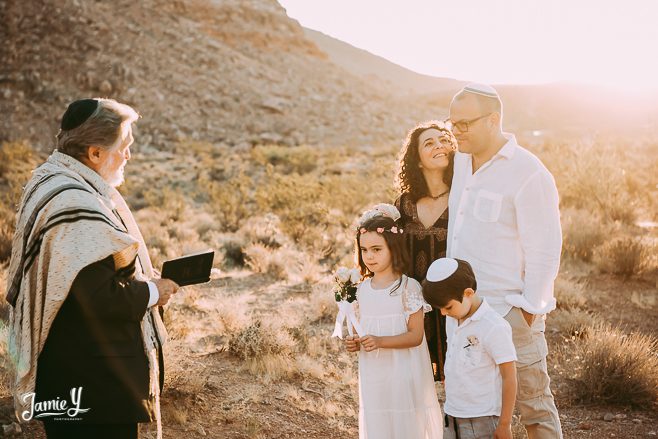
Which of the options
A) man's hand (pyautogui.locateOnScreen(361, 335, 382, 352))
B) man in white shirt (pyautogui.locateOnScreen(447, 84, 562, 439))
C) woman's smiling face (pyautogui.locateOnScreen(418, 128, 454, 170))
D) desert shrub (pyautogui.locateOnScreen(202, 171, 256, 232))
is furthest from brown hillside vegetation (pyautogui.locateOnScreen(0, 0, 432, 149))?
man in white shirt (pyautogui.locateOnScreen(447, 84, 562, 439))

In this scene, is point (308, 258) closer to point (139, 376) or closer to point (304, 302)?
point (304, 302)

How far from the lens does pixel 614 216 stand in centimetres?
1390

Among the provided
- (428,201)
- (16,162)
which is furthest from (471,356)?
(16,162)

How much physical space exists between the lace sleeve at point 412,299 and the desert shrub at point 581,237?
824 centimetres

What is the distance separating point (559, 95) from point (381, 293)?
79.3m

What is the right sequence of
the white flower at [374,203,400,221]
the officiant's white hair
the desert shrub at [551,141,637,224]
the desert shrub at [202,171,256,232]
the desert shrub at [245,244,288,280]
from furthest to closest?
the desert shrub at [202,171,256,232]
the desert shrub at [551,141,637,224]
the desert shrub at [245,244,288,280]
the white flower at [374,203,400,221]
the officiant's white hair

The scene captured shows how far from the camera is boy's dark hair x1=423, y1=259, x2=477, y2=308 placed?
3133 millimetres

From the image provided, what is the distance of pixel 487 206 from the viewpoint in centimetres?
342

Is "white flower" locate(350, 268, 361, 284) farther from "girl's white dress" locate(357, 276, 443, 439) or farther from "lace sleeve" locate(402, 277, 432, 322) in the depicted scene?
"lace sleeve" locate(402, 277, 432, 322)

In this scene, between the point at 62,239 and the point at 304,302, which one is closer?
the point at 62,239

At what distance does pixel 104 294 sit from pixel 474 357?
192 centimetres

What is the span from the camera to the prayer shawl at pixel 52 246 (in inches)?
105

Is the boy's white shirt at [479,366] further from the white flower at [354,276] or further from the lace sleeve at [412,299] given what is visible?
the white flower at [354,276]

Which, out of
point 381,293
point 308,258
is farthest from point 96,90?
point 381,293
